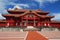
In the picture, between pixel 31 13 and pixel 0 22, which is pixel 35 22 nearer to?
pixel 31 13

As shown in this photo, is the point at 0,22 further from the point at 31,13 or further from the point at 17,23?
the point at 31,13

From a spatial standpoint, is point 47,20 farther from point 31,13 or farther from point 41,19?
point 31,13

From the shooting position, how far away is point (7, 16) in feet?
155

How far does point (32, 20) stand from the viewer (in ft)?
160

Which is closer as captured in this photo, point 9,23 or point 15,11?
point 9,23

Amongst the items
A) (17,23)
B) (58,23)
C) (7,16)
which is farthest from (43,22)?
(7,16)

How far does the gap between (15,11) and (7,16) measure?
4.70 m

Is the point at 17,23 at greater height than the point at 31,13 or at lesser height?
→ lesser

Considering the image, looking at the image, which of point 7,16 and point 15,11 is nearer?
point 7,16

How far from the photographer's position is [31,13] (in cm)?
4856

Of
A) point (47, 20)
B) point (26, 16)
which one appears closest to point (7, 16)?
point (26, 16)

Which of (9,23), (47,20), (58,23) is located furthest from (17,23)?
(58,23)

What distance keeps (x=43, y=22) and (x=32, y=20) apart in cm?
371

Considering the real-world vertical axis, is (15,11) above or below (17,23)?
above
